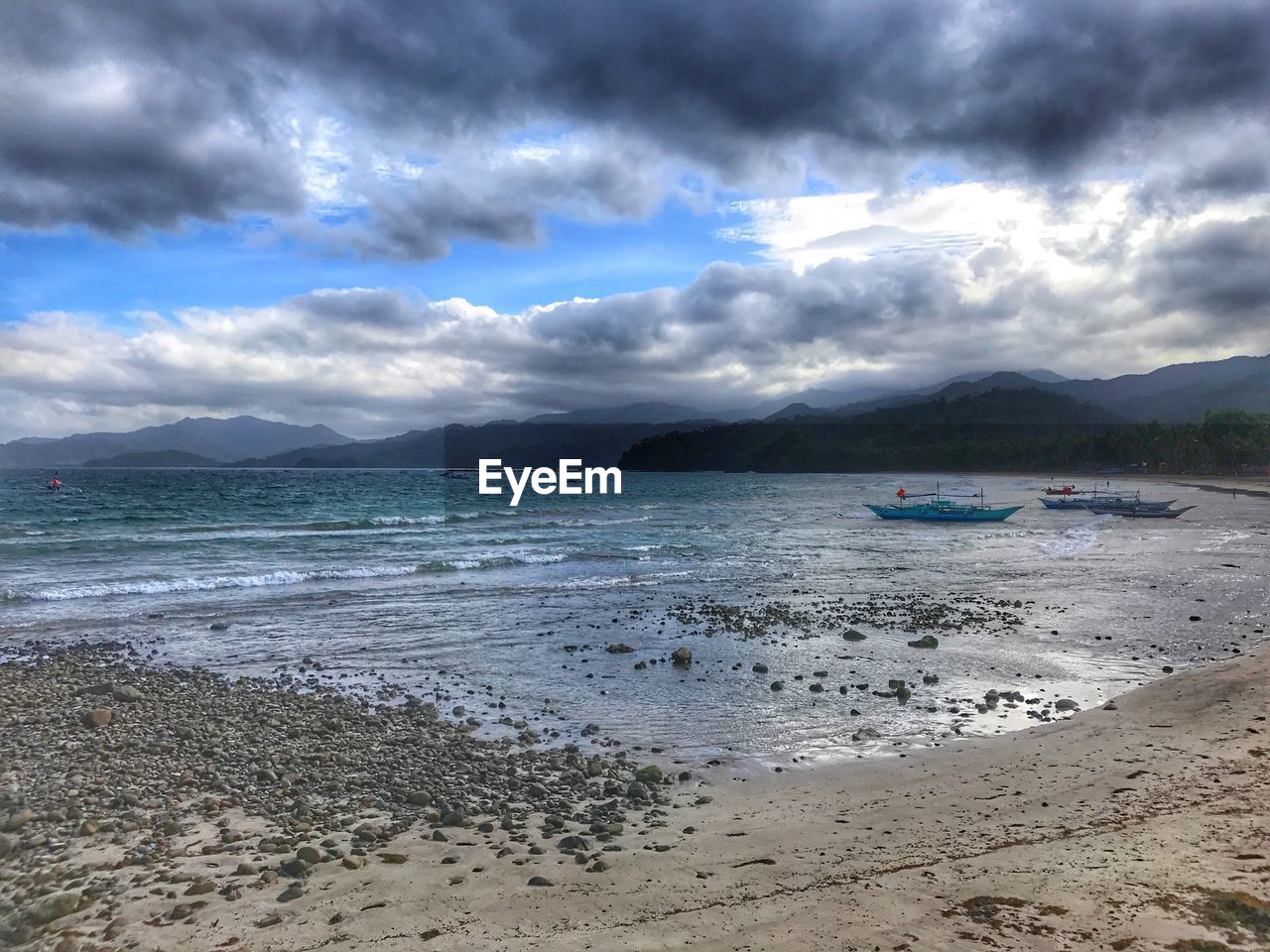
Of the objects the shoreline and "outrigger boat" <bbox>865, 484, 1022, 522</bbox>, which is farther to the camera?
"outrigger boat" <bbox>865, 484, 1022, 522</bbox>

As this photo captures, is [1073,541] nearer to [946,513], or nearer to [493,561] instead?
[946,513]

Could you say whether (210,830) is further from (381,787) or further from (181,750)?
(181,750)

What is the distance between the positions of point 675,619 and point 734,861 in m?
13.3

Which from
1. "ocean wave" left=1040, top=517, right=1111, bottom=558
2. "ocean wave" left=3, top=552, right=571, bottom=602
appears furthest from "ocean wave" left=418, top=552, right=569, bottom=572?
"ocean wave" left=1040, top=517, right=1111, bottom=558

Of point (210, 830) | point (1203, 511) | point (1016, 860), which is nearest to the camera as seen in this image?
point (1016, 860)

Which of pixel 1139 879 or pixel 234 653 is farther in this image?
pixel 234 653

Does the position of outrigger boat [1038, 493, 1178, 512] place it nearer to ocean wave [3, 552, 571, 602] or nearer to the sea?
the sea

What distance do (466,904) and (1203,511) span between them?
68930 millimetres

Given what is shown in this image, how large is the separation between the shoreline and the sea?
64.7 inches

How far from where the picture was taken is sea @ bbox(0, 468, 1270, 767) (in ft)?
38.8

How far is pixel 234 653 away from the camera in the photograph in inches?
640

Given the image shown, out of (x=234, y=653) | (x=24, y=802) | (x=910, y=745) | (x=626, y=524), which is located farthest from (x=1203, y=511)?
(x=24, y=802)

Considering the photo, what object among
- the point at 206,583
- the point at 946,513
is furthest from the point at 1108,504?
the point at 206,583

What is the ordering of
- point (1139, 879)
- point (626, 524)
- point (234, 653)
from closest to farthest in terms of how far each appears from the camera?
point (1139, 879) < point (234, 653) < point (626, 524)
